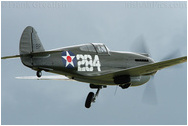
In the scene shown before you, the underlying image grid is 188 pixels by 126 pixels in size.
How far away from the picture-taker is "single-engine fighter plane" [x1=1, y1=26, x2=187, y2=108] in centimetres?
1516

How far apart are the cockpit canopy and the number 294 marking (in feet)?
1.07

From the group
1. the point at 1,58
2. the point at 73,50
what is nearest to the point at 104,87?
the point at 73,50

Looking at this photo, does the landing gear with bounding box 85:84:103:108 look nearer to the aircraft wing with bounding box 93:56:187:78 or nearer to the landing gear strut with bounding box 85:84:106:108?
the landing gear strut with bounding box 85:84:106:108

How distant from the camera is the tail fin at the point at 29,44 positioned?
15.0 meters

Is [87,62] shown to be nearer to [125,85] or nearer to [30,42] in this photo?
[125,85]

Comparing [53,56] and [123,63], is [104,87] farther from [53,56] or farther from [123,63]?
[53,56]

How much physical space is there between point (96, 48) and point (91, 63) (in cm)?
87

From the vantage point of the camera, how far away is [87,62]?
654 inches

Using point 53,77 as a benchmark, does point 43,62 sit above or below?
above

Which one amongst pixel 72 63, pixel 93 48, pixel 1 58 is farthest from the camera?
pixel 93 48

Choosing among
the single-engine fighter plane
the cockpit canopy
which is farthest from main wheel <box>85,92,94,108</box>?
the cockpit canopy

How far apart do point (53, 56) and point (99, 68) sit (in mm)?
2333

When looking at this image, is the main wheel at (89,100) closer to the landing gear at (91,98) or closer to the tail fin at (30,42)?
the landing gear at (91,98)

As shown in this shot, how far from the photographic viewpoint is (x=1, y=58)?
14641 millimetres
